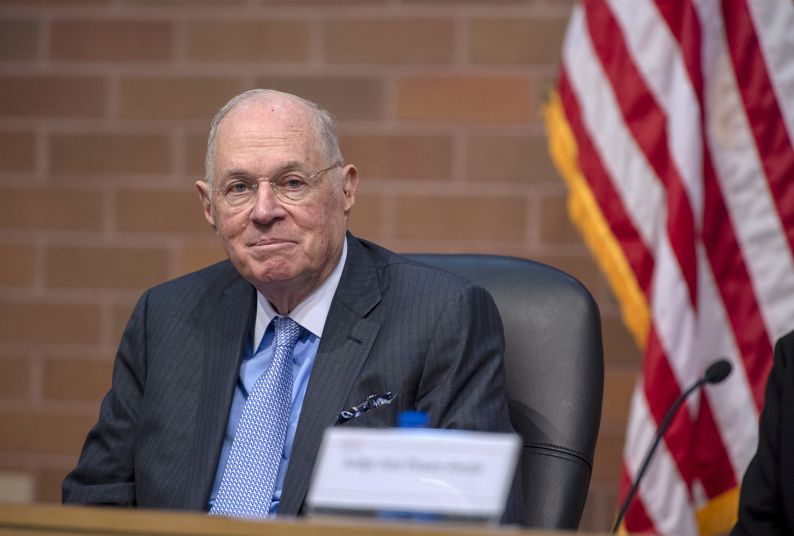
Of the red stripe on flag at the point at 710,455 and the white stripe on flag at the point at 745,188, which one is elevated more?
the white stripe on flag at the point at 745,188

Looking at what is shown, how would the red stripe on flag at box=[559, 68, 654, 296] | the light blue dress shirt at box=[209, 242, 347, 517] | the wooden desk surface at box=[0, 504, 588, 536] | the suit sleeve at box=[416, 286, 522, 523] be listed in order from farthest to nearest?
the red stripe on flag at box=[559, 68, 654, 296], the light blue dress shirt at box=[209, 242, 347, 517], the suit sleeve at box=[416, 286, 522, 523], the wooden desk surface at box=[0, 504, 588, 536]

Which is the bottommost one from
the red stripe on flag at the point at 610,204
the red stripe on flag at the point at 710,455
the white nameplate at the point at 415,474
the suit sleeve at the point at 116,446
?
the red stripe on flag at the point at 710,455

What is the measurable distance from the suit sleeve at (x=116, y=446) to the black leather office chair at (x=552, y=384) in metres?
0.75

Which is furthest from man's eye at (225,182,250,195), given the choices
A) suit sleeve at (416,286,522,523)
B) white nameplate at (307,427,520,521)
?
white nameplate at (307,427,520,521)

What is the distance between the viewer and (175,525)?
1.27m

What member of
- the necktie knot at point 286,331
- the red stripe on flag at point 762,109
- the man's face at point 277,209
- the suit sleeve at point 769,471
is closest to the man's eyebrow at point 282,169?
the man's face at point 277,209

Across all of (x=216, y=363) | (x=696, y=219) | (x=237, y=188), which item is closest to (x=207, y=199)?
(x=237, y=188)

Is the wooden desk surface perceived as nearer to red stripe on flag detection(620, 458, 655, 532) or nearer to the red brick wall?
red stripe on flag detection(620, 458, 655, 532)

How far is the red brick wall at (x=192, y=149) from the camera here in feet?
11.4

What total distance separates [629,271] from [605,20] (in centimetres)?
68

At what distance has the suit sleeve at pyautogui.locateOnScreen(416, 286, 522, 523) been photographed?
6.88 feet

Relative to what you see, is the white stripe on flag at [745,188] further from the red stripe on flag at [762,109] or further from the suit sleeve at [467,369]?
the suit sleeve at [467,369]

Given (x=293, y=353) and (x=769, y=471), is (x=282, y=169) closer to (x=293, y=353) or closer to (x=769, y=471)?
(x=293, y=353)

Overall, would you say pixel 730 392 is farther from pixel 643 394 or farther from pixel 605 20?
pixel 605 20
